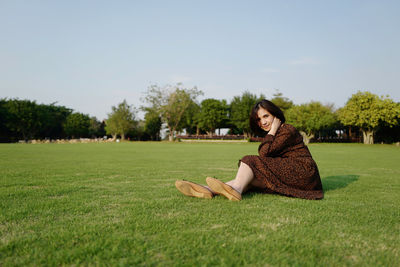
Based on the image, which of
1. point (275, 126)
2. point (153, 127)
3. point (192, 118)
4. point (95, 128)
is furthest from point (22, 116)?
point (275, 126)

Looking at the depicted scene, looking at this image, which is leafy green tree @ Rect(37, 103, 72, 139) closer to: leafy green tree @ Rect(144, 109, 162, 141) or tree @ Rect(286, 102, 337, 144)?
leafy green tree @ Rect(144, 109, 162, 141)

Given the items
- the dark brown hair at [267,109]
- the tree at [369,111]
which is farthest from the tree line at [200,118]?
the dark brown hair at [267,109]

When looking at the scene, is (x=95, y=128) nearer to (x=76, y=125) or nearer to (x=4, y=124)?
(x=76, y=125)

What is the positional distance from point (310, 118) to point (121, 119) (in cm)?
4088

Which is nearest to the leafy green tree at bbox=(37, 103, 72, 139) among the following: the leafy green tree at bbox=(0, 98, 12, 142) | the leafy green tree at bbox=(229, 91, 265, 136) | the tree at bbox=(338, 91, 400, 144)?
the leafy green tree at bbox=(0, 98, 12, 142)

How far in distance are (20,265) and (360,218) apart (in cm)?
308

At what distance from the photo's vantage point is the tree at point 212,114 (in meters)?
63.0

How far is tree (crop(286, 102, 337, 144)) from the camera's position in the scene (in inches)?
1576

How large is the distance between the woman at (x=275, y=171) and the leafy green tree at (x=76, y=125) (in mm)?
68550

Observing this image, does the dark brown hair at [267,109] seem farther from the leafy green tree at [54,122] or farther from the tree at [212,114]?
the leafy green tree at [54,122]

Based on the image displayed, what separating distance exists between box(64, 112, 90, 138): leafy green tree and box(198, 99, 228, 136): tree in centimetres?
3007

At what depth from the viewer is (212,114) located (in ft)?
206

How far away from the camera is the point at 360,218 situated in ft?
9.29

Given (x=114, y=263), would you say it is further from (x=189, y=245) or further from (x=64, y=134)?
(x=64, y=134)
